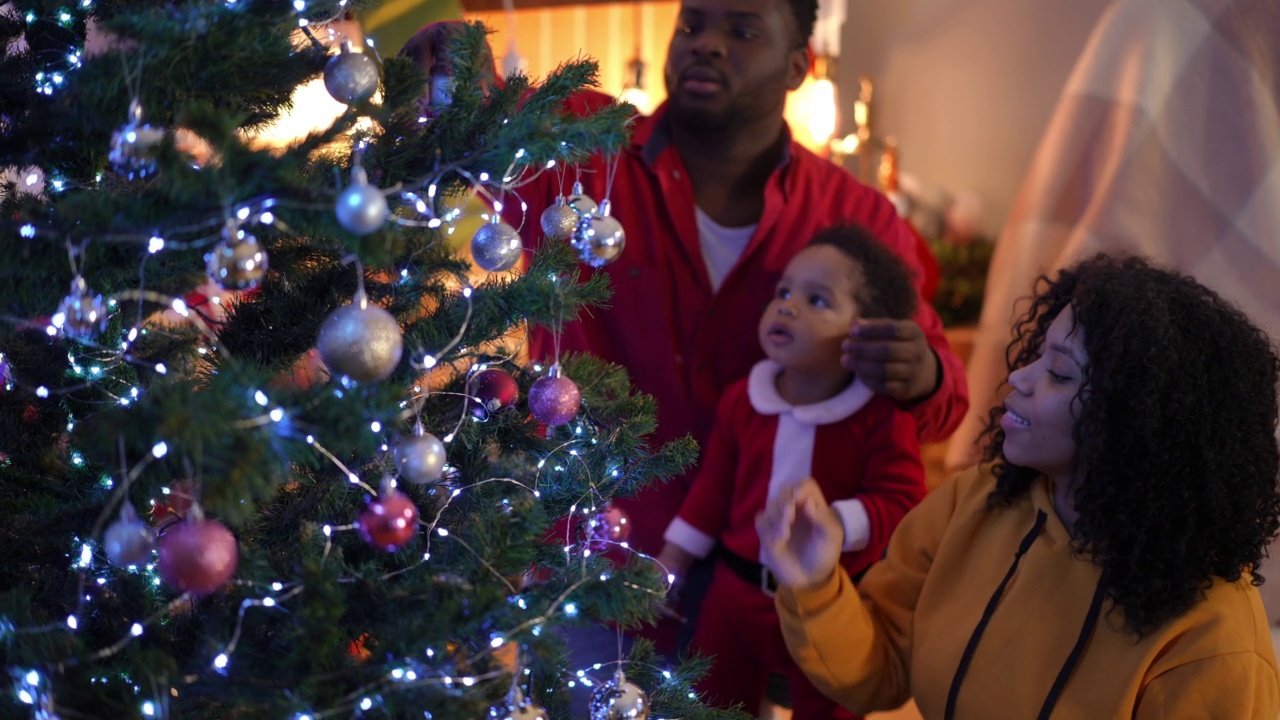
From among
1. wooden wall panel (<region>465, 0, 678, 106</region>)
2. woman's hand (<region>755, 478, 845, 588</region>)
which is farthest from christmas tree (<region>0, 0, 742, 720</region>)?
wooden wall panel (<region>465, 0, 678, 106</region>)

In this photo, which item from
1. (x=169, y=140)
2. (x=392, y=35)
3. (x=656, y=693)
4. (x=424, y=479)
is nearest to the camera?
(x=169, y=140)

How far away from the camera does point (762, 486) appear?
1593 millimetres

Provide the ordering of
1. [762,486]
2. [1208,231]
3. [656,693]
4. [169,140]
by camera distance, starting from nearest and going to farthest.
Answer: [169,140] → [656,693] → [762,486] → [1208,231]

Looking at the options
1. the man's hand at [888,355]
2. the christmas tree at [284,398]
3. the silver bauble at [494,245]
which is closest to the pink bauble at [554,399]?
the christmas tree at [284,398]

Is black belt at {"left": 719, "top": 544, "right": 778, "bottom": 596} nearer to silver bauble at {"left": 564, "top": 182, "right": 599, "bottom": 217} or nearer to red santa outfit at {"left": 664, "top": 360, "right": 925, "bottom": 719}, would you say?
red santa outfit at {"left": 664, "top": 360, "right": 925, "bottom": 719}

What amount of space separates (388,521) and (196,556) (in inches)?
5.4

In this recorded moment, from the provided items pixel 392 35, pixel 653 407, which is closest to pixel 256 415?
pixel 653 407

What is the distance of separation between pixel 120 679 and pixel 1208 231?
6.07ft

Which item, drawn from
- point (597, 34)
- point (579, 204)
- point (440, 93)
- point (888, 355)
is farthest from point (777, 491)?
point (597, 34)

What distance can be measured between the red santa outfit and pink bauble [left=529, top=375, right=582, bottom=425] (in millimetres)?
668

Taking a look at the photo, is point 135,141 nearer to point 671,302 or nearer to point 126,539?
point 126,539

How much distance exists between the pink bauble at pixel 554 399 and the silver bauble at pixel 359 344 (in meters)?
0.22

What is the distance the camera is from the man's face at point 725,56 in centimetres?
167

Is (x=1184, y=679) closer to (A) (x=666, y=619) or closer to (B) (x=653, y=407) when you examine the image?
(B) (x=653, y=407)
